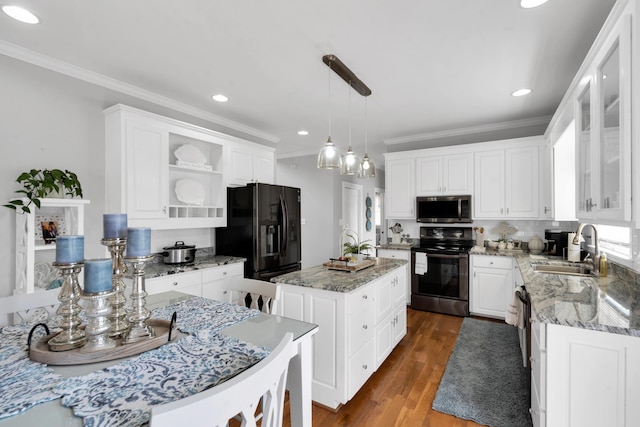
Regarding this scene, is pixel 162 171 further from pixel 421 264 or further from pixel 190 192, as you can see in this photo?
pixel 421 264

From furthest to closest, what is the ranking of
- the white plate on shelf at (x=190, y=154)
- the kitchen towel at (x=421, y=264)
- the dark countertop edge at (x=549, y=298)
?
1. the kitchen towel at (x=421, y=264)
2. the white plate on shelf at (x=190, y=154)
3. the dark countertop edge at (x=549, y=298)

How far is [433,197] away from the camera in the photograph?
4402 millimetres

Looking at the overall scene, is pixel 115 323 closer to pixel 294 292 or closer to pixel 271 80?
pixel 294 292

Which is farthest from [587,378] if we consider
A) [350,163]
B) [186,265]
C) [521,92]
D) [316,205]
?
[316,205]

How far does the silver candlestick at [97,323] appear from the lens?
1047 millimetres

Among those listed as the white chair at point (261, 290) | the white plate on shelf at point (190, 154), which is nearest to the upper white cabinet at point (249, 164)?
the white plate on shelf at point (190, 154)

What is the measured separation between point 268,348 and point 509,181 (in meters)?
3.97

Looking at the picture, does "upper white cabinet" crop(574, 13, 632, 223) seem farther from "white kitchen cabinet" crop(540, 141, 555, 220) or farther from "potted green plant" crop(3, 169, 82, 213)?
"potted green plant" crop(3, 169, 82, 213)

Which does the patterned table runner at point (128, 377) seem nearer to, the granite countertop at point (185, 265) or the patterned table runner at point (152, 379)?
the patterned table runner at point (152, 379)

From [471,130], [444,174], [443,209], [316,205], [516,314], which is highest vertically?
[471,130]

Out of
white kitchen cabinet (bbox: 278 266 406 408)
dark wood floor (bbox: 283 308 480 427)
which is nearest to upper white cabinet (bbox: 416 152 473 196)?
dark wood floor (bbox: 283 308 480 427)

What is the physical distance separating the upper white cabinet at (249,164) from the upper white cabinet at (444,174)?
2.17 metres

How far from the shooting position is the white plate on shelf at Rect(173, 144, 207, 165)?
333 centimetres

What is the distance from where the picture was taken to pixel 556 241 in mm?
3469
